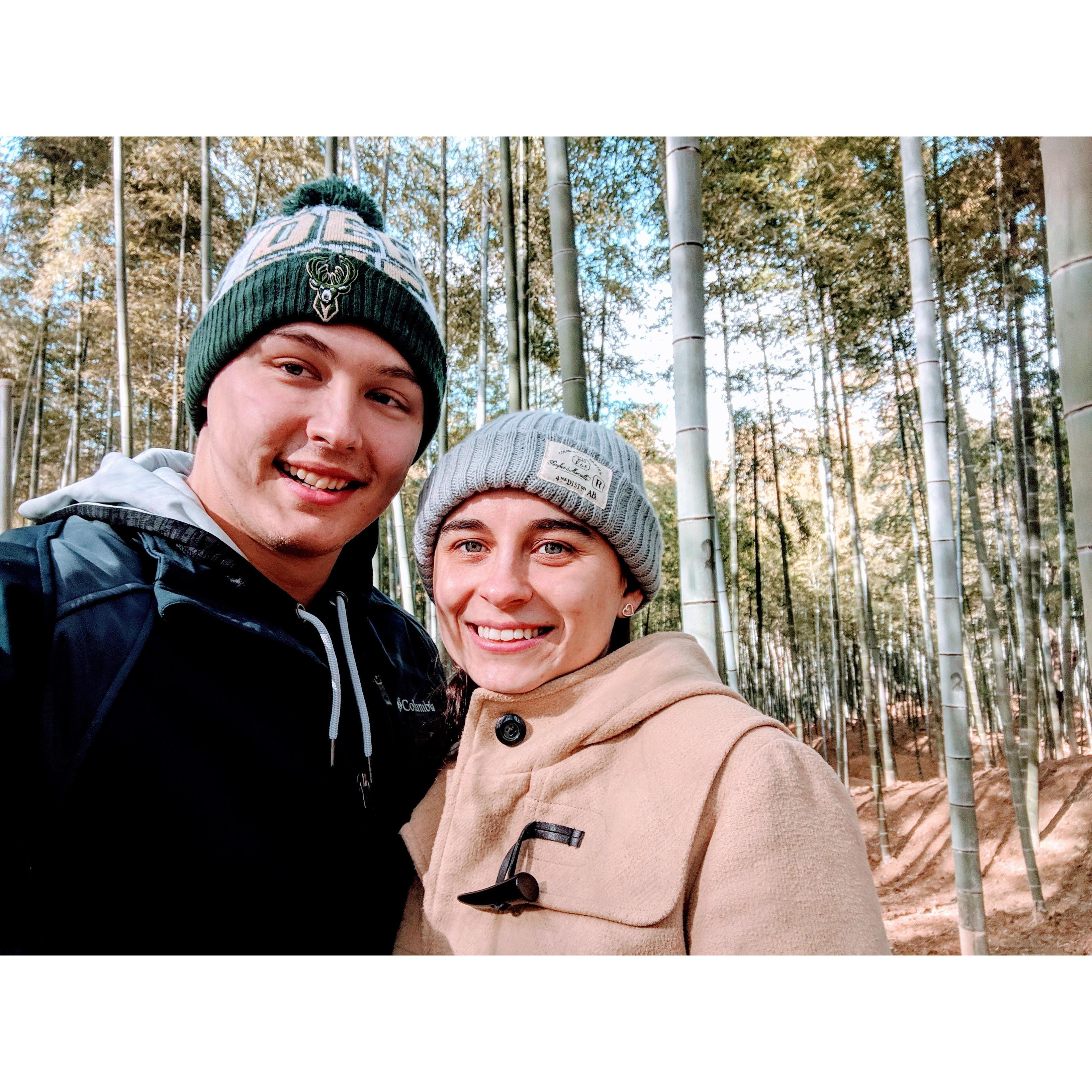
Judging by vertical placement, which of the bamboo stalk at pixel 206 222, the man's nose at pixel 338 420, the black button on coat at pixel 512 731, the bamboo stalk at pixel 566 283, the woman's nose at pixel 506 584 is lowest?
the black button on coat at pixel 512 731

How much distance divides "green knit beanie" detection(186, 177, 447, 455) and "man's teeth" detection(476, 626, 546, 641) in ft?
1.63

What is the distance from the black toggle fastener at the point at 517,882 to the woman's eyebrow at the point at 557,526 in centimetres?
39

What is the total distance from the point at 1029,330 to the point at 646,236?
158 centimetres

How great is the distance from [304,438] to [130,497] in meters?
0.26

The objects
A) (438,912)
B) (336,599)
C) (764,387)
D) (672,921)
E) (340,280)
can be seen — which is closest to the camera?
(672,921)

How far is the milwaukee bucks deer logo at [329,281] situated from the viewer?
1.10m

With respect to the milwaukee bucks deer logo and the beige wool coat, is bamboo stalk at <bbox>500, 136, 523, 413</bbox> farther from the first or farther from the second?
the beige wool coat

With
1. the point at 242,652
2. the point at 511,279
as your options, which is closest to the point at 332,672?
the point at 242,652

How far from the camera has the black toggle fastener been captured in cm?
87

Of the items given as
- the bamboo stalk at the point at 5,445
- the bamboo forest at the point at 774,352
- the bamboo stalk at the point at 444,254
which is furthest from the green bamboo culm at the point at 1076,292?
the bamboo stalk at the point at 444,254

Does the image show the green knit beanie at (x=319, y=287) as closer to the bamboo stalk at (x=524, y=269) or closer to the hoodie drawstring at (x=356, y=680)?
the hoodie drawstring at (x=356, y=680)
